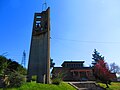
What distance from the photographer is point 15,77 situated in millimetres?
16578

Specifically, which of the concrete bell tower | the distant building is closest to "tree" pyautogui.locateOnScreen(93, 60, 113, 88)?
the concrete bell tower

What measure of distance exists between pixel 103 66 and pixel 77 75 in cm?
1242

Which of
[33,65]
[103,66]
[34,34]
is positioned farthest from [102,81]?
[34,34]

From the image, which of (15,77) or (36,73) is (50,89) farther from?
(36,73)

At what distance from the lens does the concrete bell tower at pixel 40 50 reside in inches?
930

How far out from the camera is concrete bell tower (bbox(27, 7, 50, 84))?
23.6 meters

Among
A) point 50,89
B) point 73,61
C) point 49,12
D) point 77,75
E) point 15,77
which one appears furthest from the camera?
point 73,61

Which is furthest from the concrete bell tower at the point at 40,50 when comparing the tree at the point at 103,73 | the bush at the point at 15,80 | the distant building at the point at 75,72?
the distant building at the point at 75,72

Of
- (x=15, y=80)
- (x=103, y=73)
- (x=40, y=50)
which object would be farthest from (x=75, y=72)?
(x=15, y=80)

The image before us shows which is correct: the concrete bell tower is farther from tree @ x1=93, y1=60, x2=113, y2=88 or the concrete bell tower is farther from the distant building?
the distant building

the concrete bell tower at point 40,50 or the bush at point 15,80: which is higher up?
the concrete bell tower at point 40,50

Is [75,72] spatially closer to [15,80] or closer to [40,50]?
[40,50]

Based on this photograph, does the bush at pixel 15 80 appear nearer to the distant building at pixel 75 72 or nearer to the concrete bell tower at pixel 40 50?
the concrete bell tower at pixel 40 50

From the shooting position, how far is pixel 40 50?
986 inches
